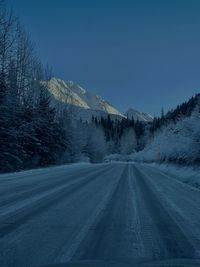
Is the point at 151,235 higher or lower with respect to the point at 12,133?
lower

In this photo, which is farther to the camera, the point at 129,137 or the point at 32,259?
the point at 129,137

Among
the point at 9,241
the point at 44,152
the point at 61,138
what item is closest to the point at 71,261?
the point at 9,241

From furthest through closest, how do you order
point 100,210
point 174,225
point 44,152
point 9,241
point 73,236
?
point 44,152 < point 100,210 < point 174,225 < point 73,236 < point 9,241

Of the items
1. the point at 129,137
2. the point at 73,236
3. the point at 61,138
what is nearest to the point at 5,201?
the point at 73,236

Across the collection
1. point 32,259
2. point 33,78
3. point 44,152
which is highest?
point 33,78

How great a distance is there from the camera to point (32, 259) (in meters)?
4.80

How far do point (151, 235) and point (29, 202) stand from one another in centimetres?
446

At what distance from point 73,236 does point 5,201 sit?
442 cm

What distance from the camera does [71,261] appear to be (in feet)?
15.3

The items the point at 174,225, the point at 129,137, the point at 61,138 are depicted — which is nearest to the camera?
the point at 174,225

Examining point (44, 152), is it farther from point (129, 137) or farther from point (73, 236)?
point (129, 137)

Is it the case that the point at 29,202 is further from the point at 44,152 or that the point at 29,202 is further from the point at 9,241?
the point at 44,152

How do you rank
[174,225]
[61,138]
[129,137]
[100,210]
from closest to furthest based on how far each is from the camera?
[174,225], [100,210], [61,138], [129,137]

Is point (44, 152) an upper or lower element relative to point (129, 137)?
lower
